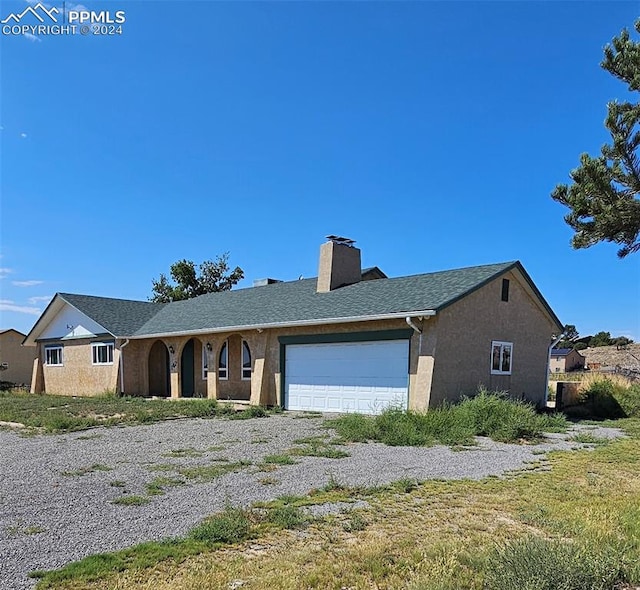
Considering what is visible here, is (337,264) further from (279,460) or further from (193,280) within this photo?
(193,280)

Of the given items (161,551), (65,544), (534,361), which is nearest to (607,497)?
(161,551)

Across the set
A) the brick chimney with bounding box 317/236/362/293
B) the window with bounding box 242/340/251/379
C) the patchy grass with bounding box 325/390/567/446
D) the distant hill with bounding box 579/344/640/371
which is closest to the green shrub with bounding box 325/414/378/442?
the patchy grass with bounding box 325/390/567/446

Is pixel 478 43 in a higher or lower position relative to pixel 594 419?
higher

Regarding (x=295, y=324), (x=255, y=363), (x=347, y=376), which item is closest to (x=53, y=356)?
(x=255, y=363)

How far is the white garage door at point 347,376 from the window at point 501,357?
3268mm

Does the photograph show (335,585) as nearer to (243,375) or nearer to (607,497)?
(607,497)

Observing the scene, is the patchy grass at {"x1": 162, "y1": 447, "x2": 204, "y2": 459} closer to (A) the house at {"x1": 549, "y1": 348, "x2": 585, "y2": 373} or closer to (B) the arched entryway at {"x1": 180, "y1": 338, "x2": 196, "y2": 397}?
(B) the arched entryway at {"x1": 180, "y1": 338, "x2": 196, "y2": 397}

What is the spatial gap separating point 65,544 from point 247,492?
2297 mm

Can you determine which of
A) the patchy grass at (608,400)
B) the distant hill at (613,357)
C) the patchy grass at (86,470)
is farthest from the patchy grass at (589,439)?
the distant hill at (613,357)

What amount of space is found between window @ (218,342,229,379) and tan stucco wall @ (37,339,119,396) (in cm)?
549

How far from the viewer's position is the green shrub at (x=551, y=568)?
11.2ft

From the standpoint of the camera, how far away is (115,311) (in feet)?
84.5

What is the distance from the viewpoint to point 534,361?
57.1ft

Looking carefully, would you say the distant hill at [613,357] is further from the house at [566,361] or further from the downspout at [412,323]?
the downspout at [412,323]
